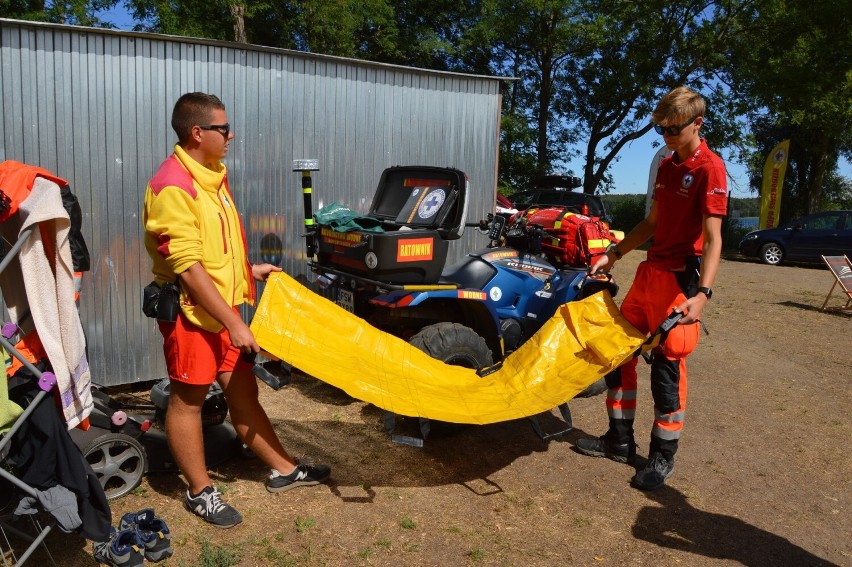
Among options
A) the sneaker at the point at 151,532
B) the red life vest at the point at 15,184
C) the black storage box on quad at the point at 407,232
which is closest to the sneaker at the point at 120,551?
the sneaker at the point at 151,532

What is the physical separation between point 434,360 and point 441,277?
3.70ft

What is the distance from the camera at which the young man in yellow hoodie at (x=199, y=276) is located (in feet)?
10.1

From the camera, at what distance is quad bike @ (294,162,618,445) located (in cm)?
480

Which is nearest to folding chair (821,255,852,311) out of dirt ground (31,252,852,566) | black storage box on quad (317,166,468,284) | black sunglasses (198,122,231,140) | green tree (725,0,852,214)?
dirt ground (31,252,852,566)

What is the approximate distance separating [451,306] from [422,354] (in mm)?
876

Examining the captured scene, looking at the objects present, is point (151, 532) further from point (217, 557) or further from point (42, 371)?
point (42, 371)

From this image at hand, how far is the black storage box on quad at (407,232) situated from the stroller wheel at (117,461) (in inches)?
77.7

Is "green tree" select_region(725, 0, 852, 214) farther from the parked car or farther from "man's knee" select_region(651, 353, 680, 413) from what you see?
"man's knee" select_region(651, 353, 680, 413)

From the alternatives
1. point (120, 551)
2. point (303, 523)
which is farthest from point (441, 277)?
point (120, 551)

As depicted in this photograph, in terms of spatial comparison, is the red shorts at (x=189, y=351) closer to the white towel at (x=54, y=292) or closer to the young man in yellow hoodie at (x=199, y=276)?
the young man in yellow hoodie at (x=199, y=276)

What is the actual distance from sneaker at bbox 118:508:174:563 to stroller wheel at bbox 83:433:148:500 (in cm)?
72

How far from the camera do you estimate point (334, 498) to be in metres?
3.88

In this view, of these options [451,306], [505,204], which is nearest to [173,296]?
[451,306]

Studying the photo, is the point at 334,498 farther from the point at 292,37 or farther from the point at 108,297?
the point at 292,37
